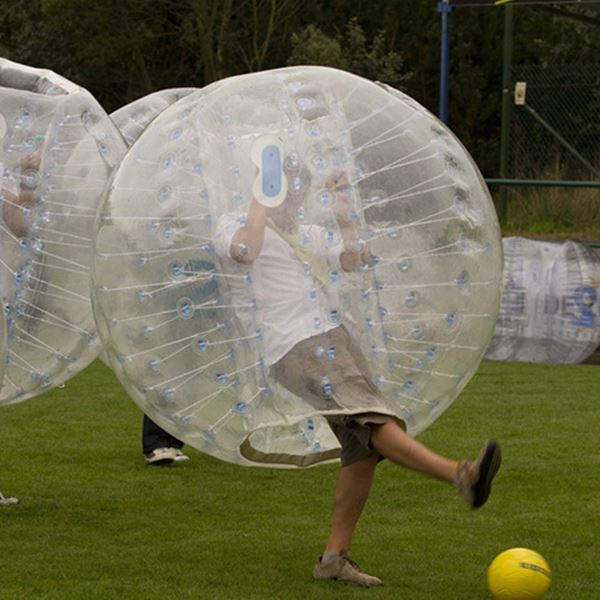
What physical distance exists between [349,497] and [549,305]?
7.74 metres

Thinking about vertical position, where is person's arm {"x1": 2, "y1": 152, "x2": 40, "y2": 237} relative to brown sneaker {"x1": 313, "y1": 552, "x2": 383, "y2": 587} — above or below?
above

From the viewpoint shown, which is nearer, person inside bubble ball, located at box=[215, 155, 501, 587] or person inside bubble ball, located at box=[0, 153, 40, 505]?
person inside bubble ball, located at box=[215, 155, 501, 587]

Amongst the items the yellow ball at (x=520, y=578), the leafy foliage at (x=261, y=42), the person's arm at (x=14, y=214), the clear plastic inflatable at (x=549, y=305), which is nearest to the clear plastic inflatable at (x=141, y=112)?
the person's arm at (x=14, y=214)

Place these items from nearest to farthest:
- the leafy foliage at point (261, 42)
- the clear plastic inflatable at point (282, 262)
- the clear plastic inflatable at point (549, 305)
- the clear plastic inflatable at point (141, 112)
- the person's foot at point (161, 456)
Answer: the clear plastic inflatable at point (282, 262) < the clear plastic inflatable at point (141, 112) < the person's foot at point (161, 456) < the clear plastic inflatable at point (549, 305) < the leafy foliage at point (261, 42)

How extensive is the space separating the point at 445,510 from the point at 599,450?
2.05 m

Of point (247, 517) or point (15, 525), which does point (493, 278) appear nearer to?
point (247, 517)

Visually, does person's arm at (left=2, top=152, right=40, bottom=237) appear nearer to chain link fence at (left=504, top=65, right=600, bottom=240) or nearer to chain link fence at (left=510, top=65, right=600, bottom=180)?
chain link fence at (left=504, top=65, right=600, bottom=240)

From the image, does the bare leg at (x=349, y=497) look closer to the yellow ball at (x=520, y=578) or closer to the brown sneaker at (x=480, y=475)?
the brown sneaker at (x=480, y=475)

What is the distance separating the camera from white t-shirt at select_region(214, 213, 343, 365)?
5617 millimetres

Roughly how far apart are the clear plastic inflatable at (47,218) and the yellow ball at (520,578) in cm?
224

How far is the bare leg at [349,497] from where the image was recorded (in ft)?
19.3

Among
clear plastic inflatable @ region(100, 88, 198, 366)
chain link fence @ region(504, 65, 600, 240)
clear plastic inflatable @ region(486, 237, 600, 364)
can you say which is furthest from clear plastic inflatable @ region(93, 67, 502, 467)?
chain link fence @ region(504, 65, 600, 240)

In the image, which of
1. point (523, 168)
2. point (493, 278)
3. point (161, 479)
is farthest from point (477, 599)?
point (523, 168)

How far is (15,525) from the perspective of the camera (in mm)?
7109
